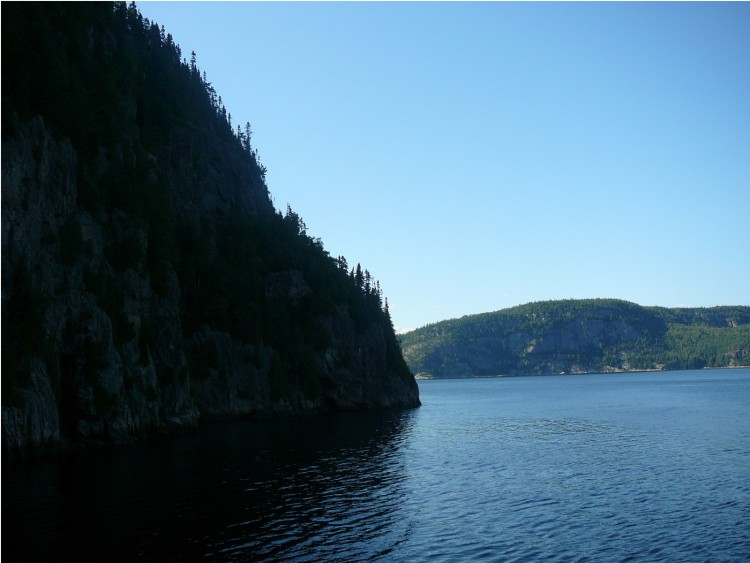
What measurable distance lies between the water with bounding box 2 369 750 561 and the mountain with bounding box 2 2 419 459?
905 cm

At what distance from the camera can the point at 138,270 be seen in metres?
79.6

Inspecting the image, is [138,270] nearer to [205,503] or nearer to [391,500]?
[205,503]

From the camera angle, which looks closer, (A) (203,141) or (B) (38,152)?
(B) (38,152)

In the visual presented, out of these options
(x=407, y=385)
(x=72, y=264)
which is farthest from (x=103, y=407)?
(x=407, y=385)

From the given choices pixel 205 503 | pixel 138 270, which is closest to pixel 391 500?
pixel 205 503

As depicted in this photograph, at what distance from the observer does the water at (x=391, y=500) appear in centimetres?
3188

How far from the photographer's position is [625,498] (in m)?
42.8

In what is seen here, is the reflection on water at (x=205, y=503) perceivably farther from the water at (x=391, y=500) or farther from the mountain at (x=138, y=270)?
the mountain at (x=138, y=270)

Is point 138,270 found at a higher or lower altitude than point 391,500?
higher

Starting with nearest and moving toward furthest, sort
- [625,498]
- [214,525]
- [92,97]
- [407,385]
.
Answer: [214,525]
[625,498]
[92,97]
[407,385]

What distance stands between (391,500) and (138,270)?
168 ft

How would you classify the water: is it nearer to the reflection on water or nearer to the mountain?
the reflection on water

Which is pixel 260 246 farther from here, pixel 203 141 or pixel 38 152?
pixel 38 152

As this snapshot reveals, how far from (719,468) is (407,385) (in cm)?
10274
